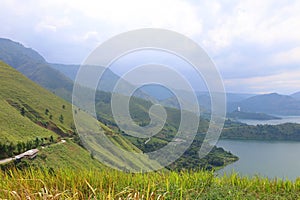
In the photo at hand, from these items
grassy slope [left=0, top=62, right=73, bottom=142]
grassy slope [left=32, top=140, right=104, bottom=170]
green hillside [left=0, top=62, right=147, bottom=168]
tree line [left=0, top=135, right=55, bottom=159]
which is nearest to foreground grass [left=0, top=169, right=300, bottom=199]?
tree line [left=0, top=135, right=55, bottom=159]

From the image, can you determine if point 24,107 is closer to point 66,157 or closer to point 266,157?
point 66,157

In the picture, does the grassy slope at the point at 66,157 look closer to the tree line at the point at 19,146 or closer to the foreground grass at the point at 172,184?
the tree line at the point at 19,146

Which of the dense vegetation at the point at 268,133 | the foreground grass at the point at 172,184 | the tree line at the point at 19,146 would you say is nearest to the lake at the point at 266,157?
the dense vegetation at the point at 268,133

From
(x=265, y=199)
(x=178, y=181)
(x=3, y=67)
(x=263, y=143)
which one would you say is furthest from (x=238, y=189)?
(x=263, y=143)

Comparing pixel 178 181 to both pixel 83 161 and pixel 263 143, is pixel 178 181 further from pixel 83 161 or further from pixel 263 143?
pixel 263 143

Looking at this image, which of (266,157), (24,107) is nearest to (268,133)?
(266,157)

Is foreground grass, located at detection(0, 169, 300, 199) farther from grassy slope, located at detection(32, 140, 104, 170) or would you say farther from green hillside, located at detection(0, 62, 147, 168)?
green hillside, located at detection(0, 62, 147, 168)
